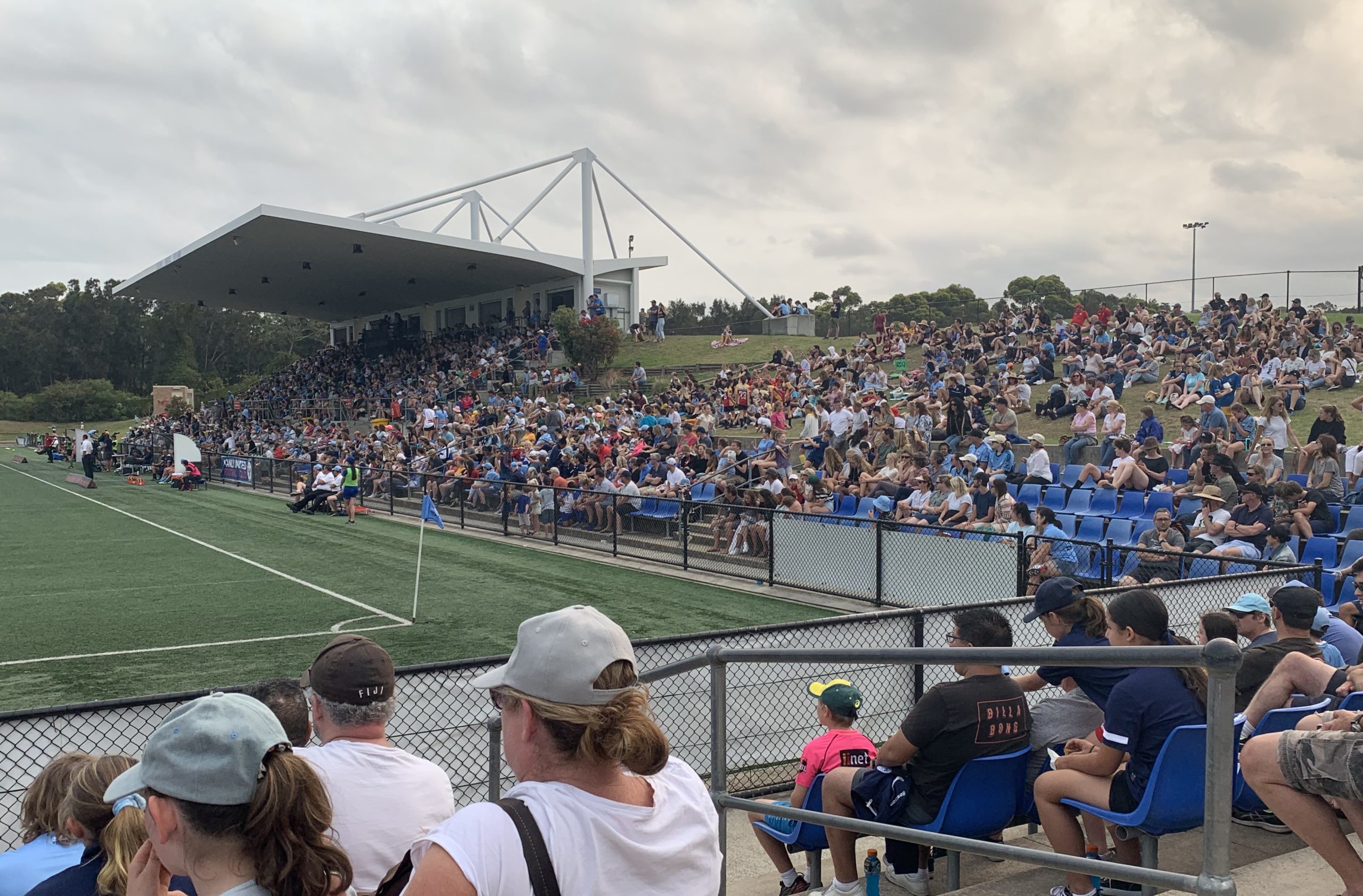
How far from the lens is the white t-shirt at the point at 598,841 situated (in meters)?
1.80

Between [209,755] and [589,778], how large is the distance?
2.39 feet

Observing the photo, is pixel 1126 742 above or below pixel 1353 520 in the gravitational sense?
below

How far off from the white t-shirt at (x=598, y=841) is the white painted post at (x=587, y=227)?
41.4 m

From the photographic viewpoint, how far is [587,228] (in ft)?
143

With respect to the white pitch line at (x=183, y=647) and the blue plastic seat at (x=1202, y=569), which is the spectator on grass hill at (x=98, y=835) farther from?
the white pitch line at (x=183, y=647)

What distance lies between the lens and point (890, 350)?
31.5m

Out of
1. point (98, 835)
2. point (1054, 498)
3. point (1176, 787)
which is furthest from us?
point (1054, 498)

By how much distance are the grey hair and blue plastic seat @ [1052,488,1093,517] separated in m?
12.7

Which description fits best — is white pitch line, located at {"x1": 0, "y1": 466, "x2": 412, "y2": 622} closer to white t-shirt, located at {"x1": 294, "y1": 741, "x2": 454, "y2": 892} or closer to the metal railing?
white t-shirt, located at {"x1": 294, "y1": 741, "x2": 454, "y2": 892}

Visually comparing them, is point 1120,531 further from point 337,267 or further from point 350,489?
point 337,267

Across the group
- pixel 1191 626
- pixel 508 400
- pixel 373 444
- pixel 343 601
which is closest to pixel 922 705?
pixel 1191 626

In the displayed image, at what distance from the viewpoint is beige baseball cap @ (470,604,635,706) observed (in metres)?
2.03

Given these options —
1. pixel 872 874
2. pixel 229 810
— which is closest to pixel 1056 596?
pixel 872 874

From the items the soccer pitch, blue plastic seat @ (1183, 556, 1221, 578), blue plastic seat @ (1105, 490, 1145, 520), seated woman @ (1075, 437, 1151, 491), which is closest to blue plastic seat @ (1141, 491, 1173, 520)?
blue plastic seat @ (1105, 490, 1145, 520)
